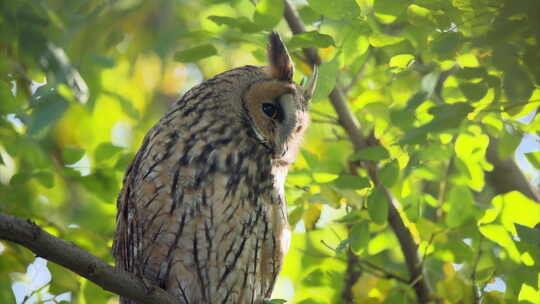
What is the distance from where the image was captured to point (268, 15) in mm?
2410

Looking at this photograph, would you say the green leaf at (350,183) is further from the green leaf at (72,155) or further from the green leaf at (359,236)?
the green leaf at (72,155)

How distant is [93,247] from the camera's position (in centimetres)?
243

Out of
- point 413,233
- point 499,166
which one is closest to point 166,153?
point 413,233

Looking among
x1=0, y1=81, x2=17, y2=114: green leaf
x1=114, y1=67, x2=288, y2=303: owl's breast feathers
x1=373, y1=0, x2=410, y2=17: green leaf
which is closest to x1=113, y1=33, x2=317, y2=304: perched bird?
x1=114, y1=67, x2=288, y2=303: owl's breast feathers

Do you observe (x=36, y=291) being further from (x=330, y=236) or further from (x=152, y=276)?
(x=330, y=236)

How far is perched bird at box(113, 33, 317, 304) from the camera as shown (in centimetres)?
220

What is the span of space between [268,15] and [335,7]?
0.39 m

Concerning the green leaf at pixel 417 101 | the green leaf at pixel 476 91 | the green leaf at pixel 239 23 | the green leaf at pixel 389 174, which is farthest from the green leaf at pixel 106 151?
the green leaf at pixel 476 91

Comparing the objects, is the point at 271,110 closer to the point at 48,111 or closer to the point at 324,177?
the point at 324,177

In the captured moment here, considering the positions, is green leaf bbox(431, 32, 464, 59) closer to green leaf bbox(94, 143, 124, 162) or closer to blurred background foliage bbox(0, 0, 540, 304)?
blurred background foliage bbox(0, 0, 540, 304)

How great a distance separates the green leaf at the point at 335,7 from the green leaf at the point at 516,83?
2.90 ft

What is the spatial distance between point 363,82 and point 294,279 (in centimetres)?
103

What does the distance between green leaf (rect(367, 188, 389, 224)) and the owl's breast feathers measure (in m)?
0.33

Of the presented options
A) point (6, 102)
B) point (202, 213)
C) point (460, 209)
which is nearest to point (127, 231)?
point (202, 213)
